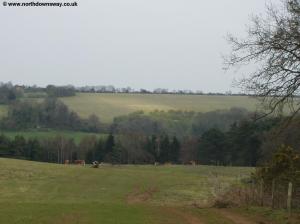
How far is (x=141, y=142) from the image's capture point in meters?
127

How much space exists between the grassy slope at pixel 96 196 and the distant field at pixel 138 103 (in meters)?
92.5

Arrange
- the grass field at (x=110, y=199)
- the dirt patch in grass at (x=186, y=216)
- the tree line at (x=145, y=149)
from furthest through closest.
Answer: the tree line at (x=145, y=149), the grass field at (x=110, y=199), the dirt patch in grass at (x=186, y=216)

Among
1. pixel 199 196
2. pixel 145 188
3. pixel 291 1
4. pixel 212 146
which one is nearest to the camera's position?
pixel 291 1

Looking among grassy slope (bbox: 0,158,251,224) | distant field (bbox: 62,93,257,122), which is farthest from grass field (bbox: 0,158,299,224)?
distant field (bbox: 62,93,257,122)

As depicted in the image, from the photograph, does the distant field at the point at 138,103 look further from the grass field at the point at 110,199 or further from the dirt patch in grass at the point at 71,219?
the dirt patch in grass at the point at 71,219

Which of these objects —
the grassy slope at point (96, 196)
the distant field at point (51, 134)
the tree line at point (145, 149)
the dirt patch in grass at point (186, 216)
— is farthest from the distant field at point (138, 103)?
the dirt patch in grass at point (186, 216)

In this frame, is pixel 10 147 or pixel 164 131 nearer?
pixel 10 147

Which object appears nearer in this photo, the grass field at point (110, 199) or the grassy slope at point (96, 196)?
the grass field at point (110, 199)

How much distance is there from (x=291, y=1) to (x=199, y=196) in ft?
86.5

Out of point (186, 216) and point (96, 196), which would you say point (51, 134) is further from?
point (186, 216)

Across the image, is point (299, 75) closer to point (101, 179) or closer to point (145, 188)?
point (145, 188)

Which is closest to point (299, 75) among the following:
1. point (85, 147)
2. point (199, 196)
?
point (199, 196)

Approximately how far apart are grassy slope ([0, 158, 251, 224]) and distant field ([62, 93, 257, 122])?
303ft

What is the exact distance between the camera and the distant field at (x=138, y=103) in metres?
168
